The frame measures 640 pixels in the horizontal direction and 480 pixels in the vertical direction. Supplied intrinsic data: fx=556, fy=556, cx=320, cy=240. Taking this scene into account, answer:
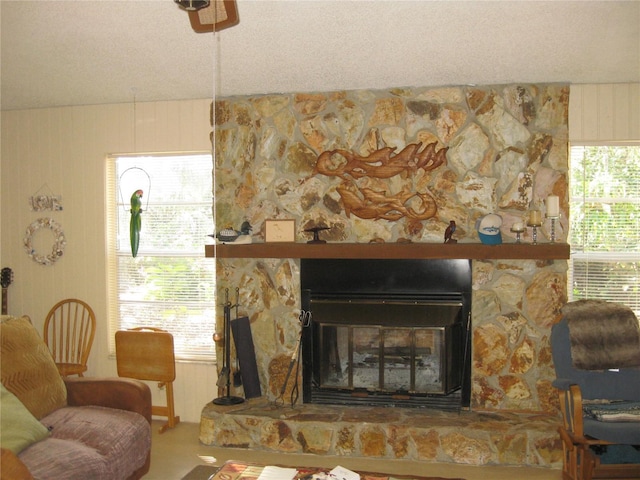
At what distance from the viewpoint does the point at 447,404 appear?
3.91 meters

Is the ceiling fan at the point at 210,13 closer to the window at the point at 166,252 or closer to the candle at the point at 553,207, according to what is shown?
the window at the point at 166,252

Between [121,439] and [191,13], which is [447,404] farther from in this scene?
[191,13]

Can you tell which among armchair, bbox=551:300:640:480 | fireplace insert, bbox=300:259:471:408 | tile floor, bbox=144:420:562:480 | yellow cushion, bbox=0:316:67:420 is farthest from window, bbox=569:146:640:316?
yellow cushion, bbox=0:316:67:420

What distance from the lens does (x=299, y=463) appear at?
359 centimetres

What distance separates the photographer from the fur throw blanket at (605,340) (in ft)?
10.9

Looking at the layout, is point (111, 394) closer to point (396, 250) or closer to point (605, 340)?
point (396, 250)

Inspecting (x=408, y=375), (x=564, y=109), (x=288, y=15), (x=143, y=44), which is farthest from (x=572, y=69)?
(x=143, y=44)

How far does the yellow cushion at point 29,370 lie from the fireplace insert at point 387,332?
171cm

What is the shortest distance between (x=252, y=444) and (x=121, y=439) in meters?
1.17

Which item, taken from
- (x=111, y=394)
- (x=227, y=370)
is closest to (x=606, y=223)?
(x=227, y=370)

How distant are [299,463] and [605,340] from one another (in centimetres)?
205

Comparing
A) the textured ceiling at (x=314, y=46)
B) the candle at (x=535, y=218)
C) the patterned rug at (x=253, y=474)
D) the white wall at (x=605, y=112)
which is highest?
the textured ceiling at (x=314, y=46)

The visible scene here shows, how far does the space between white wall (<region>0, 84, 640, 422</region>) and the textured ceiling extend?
380 millimetres

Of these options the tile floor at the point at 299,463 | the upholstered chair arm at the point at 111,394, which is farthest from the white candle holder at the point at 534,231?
the upholstered chair arm at the point at 111,394
